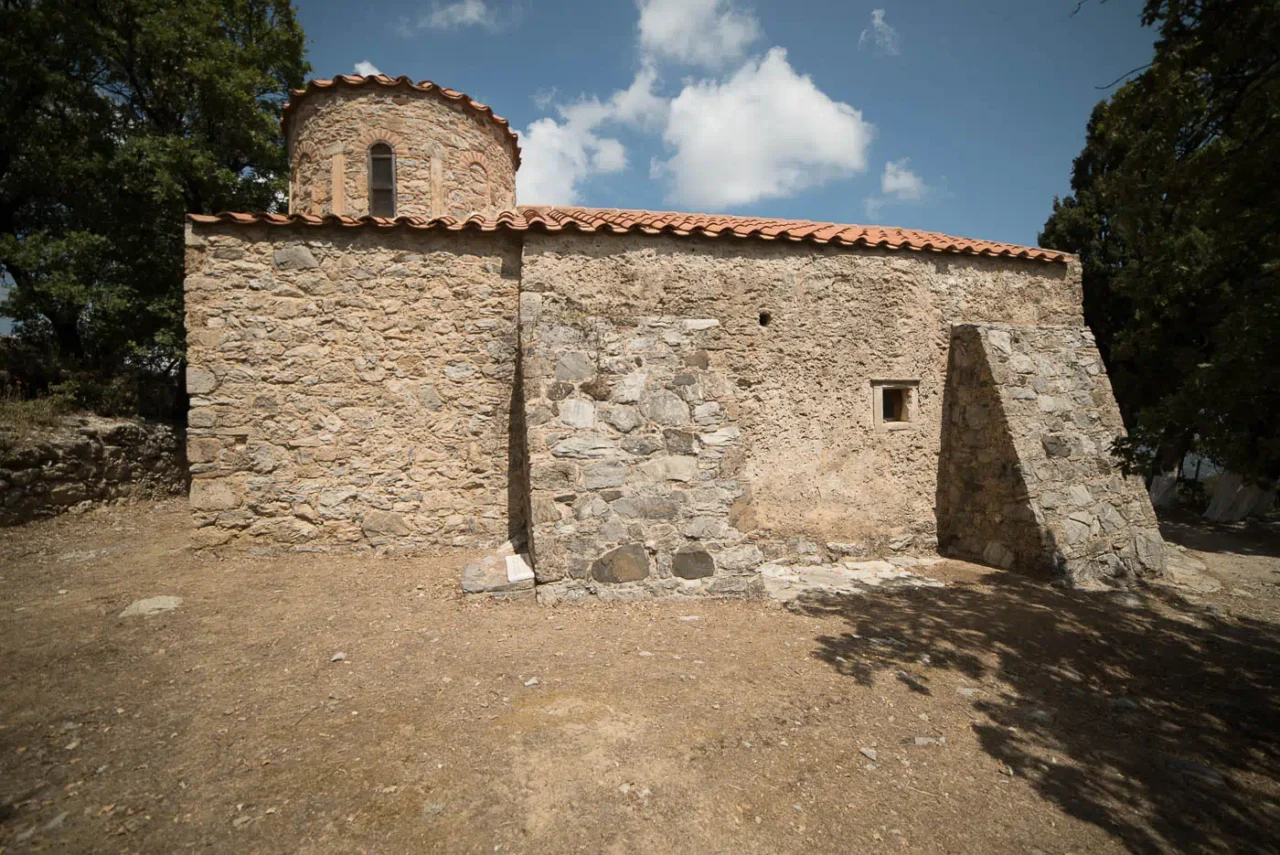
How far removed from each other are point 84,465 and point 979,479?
41.2 feet

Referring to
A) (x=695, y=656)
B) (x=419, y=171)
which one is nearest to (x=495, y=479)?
(x=695, y=656)

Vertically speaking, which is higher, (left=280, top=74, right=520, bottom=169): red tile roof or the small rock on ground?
(left=280, top=74, right=520, bottom=169): red tile roof

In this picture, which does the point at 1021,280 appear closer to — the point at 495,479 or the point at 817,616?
the point at 817,616

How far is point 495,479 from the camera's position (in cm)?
629

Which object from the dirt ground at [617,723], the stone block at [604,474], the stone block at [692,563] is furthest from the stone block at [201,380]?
the stone block at [692,563]

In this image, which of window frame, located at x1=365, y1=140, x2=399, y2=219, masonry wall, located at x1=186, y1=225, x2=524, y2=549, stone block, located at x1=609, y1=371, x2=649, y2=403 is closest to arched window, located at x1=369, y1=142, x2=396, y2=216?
window frame, located at x1=365, y1=140, x2=399, y2=219

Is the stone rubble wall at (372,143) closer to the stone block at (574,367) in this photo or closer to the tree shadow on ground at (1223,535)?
the stone block at (574,367)

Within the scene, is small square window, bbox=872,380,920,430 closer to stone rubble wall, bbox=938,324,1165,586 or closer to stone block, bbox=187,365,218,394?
stone rubble wall, bbox=938,324,1165,586

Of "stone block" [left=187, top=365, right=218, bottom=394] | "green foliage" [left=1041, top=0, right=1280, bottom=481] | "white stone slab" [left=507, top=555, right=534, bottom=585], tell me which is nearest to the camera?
"green foliage" [left=1041, top=0, right=1280, bottom=481]

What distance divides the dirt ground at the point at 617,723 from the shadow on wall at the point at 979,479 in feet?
3.61

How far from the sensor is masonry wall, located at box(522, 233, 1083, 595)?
16.5ft

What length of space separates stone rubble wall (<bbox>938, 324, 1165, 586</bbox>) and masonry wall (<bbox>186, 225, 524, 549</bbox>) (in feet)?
18.6

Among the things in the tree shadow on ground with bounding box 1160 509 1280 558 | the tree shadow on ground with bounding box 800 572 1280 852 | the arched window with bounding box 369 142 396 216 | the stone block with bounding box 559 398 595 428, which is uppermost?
the arched window with bounding box 369 142 396 216

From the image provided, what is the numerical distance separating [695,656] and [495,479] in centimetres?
334
